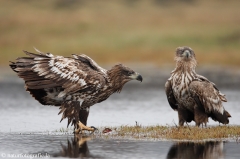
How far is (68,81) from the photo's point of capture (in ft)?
46.8

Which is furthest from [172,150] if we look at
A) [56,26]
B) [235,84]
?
[56,26]

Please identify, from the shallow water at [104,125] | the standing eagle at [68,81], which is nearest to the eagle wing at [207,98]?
the standing eagle at [68,81]

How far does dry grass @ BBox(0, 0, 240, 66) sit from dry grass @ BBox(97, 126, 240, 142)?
26036 mm

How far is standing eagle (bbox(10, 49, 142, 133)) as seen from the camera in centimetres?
1422

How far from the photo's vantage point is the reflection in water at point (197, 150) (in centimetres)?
1153

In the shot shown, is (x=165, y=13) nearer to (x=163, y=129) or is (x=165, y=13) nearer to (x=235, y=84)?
(x=235, y=84)

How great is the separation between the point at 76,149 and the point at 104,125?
13.2 feet

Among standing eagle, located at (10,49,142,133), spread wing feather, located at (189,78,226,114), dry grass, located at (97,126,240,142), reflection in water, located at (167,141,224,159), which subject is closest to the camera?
reflection in water, located at (167,141,224,159)

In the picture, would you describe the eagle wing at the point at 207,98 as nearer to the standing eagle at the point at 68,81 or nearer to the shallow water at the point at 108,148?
the standing eagle at the point at 68,81

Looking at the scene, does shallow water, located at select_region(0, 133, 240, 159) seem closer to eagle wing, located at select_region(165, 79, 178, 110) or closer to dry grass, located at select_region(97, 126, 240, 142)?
dry grass, located at select_region(97, 126, 240, 142)

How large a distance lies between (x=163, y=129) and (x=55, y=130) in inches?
94.3

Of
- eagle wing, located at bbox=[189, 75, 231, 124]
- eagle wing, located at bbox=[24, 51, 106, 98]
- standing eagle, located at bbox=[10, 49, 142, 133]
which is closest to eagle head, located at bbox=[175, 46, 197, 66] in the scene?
eagle wing, located at bbox=[189, 75, 231, 124]

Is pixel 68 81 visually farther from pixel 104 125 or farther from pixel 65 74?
pixel 104 125

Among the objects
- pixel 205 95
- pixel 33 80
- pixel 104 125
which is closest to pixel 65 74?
pixel 33 80
